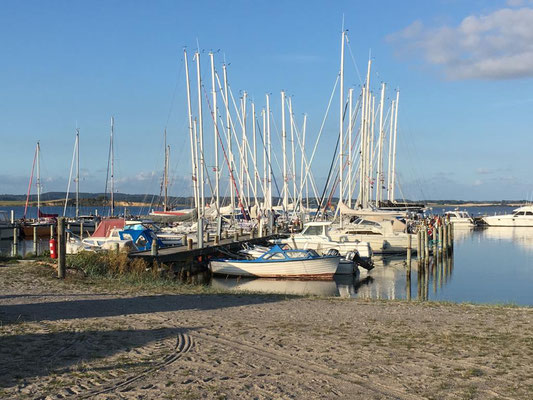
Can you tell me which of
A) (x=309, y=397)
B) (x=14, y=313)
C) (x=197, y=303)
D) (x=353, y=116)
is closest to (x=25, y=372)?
(x=309, y=397)

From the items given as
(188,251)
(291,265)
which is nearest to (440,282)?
(291,265)

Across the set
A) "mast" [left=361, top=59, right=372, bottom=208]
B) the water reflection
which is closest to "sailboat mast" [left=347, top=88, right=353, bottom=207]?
"mast" [left=361, top=59, right=372, bottom=208]

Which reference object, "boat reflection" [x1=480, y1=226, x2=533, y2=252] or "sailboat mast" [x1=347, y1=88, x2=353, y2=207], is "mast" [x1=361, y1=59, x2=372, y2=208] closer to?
"sailboat mast" [x1=347, y1=88, x2=353, y2=207]

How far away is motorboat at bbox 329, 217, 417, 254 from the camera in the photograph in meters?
41.5

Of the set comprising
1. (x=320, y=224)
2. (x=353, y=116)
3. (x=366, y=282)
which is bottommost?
(x=366, y=282)

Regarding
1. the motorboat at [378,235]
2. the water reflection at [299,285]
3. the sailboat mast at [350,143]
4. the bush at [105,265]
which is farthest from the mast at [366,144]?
the bush at [105,265]

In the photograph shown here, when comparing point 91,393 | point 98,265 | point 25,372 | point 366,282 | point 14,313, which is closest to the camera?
point 91,393

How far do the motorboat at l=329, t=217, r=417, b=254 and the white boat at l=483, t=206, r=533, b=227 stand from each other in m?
46.3

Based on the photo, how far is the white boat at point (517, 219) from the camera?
83.6 metres

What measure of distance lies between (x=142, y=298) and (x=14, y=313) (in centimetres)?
368

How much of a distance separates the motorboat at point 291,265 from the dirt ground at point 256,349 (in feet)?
43.8

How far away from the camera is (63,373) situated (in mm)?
8945

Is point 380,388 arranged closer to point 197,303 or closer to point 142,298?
point 197,303

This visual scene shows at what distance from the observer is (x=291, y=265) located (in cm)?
2964
